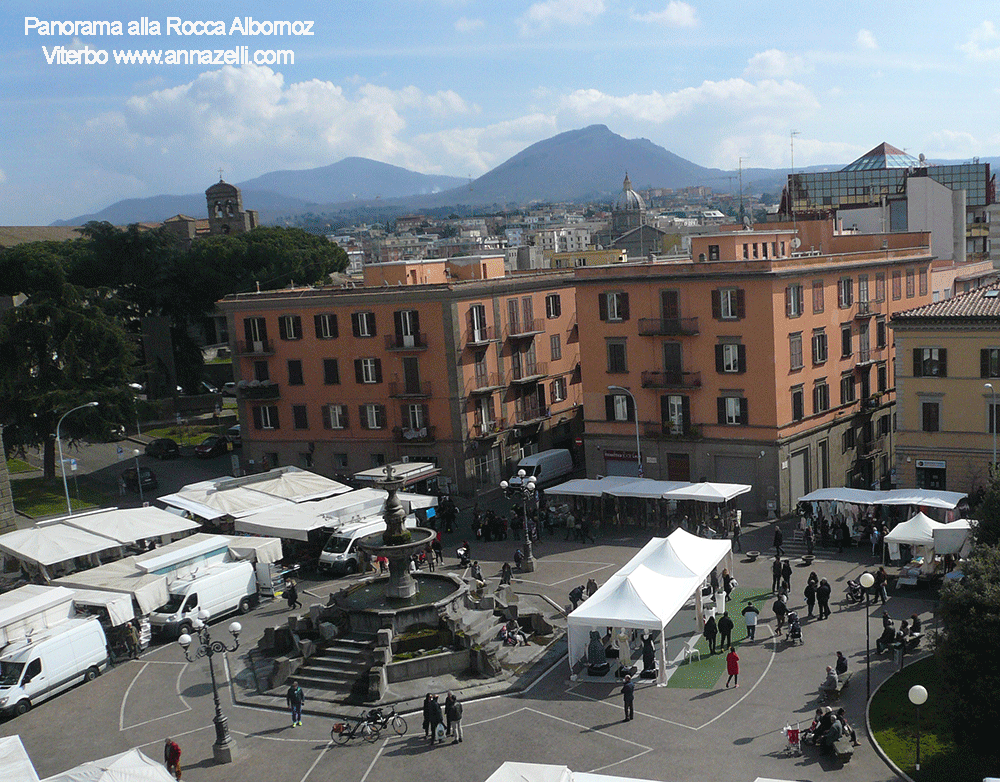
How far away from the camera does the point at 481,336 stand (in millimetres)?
54281

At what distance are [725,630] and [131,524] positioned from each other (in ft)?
83.6

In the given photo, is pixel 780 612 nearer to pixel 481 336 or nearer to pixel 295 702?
pixel 295 702

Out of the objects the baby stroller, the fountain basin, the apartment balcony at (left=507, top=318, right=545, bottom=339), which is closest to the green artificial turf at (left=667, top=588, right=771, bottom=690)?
the baby stroller

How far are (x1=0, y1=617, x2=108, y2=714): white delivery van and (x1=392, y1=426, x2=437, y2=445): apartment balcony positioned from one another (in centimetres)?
2326

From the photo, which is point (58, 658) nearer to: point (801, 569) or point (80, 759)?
point (80, 759)

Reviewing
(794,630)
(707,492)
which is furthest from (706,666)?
(707,492)

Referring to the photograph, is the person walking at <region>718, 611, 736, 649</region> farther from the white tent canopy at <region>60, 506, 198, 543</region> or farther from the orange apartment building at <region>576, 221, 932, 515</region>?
the white tent canopy at <region>60, 506, 198, 543</region>

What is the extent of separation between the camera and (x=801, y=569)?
36.7 metres

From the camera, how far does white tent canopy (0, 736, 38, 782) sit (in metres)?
20.4

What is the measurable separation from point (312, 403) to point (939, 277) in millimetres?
39136

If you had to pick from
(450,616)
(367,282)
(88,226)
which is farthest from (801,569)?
(88,226)

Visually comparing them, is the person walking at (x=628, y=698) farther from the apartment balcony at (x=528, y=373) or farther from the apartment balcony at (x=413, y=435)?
the apartment balcony at (x=528, y=373)

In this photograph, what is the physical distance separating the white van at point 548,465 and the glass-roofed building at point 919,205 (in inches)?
1005

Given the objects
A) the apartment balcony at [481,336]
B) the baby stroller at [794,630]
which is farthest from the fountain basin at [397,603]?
the apartment balcony at [481,336]
